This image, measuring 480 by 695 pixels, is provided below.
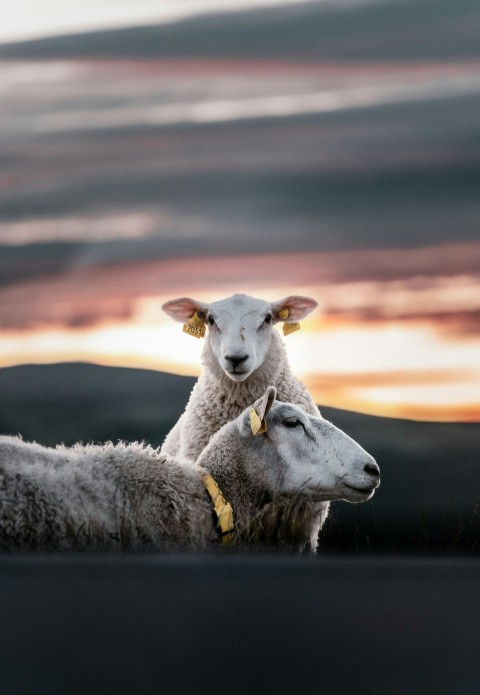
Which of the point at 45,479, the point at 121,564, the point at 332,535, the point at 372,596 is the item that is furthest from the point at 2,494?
the point at 332,535

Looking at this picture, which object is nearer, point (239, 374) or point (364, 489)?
point (364, 489)

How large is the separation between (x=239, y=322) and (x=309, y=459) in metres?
3.66

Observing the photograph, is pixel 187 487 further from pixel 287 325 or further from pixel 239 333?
pixel 287 325

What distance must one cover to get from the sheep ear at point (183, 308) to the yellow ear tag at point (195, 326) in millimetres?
82

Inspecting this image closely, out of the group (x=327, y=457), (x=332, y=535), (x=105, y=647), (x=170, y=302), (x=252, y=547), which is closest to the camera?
(x=105, y=647)

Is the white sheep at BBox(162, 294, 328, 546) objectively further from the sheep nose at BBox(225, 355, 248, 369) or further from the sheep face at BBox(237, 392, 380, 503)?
the sheep face at BBox(237, 392, 380, 503)

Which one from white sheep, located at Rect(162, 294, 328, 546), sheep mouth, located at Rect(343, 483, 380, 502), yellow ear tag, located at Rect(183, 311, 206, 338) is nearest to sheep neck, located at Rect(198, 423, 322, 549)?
sheep mouth, located at Rect(343, 483, 380, 502)

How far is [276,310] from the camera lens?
13305mm

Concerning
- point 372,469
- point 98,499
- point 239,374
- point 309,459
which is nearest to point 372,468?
point 372,469

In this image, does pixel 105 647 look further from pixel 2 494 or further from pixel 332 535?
pixel 332 535

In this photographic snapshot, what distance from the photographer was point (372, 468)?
30.4ft

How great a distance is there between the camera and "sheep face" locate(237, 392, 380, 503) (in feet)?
30.4

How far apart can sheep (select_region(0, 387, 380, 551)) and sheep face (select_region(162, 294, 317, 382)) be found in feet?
8.04

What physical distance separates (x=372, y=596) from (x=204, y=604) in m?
0.95
